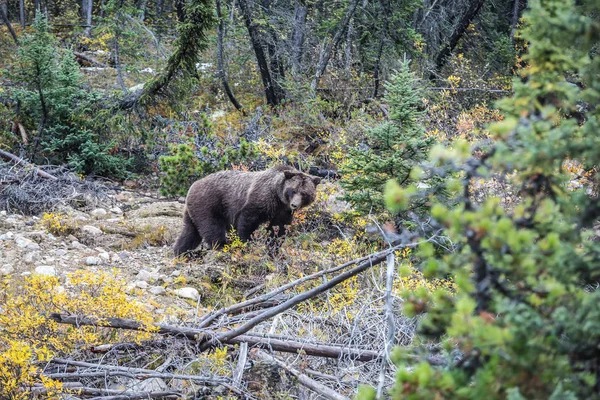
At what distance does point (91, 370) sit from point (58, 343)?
0.33 m

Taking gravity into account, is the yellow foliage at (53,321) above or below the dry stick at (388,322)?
below

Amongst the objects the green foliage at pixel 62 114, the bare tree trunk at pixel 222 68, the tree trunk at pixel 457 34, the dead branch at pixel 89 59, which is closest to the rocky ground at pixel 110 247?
the green foliage at pixel 62 114

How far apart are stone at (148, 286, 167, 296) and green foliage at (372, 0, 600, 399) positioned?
506 centimetres

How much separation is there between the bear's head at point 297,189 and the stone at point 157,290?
6.44 ft

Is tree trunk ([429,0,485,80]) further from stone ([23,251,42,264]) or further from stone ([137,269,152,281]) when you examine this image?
stone ([23,251,42,264])

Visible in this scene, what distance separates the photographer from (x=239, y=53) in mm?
16000

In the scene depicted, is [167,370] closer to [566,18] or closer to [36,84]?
[566,18]

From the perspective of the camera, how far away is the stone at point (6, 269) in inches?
255

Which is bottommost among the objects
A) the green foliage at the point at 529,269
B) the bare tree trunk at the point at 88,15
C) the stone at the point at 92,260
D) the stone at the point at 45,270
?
the stone at the point at 92,260

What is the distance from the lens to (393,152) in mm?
7301

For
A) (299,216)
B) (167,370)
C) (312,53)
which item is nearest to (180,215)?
(299,216)

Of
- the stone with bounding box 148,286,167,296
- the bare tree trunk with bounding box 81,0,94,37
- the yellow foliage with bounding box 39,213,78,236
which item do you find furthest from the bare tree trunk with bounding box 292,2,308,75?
the stone with bounding box 148,286,167,296

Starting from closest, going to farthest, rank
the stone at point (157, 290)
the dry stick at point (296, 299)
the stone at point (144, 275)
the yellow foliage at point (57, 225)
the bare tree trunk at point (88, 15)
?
the dry stick at point (296, 299) < the stone at point (157, 290) < the stone at point (144, 275) < the yellow foliage at point (57, 225) < the bare tree trunk at point (88, 15)

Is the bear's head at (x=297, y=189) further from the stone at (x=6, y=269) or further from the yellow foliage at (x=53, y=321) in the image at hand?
the stone at (x=6, y=269)
